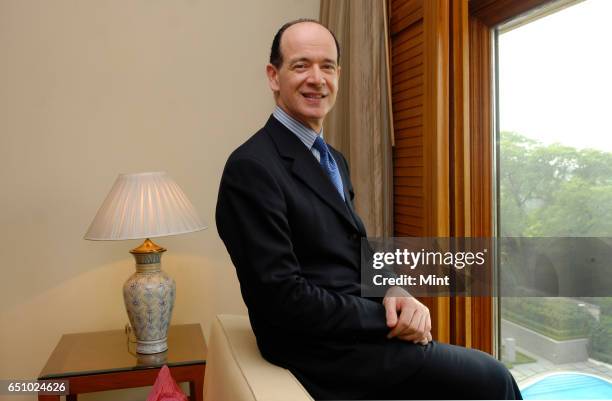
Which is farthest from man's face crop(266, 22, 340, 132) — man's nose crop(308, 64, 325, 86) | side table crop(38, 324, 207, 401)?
side table crop(38, 324, 207, 401)

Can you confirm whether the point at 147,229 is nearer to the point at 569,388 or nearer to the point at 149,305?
the point at 149,305

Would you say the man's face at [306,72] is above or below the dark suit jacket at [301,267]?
above

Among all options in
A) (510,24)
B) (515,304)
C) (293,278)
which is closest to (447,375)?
(293,278)

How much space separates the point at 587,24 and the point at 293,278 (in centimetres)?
116

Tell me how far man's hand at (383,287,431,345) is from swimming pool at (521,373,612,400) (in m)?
0.69

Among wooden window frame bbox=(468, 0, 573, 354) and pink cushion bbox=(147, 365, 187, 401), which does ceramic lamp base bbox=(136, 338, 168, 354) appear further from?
wooden window frame bbox=(468, 0, 573, 354)

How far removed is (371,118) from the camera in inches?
93.6

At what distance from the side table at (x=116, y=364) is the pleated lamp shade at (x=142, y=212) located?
48 centimetres

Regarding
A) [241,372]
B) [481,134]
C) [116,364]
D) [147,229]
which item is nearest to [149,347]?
[116,364]

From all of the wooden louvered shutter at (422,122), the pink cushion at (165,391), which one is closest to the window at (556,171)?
the wooden louvered shutter at (422,122)

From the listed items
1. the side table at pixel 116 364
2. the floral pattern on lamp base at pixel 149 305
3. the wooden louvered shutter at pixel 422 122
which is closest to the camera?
the wooden louvered shutter at pixel 422 122

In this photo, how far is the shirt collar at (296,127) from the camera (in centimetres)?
142

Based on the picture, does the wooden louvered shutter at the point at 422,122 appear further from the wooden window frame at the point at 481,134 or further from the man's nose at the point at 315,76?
the man's nose at the point at 315,76

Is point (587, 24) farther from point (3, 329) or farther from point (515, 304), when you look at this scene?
point (3, 329)
